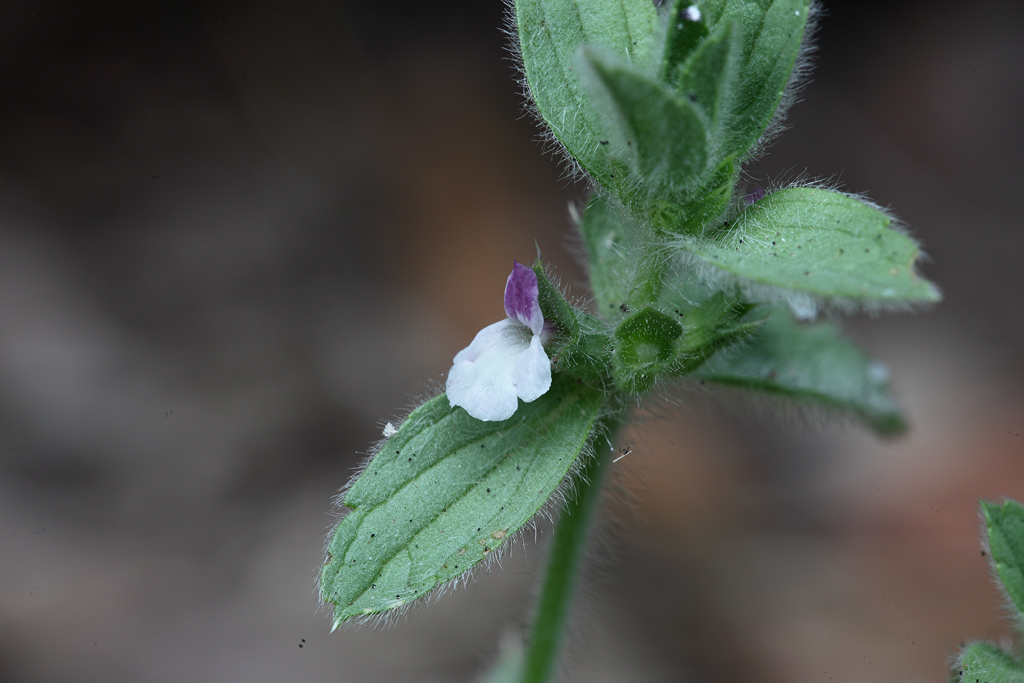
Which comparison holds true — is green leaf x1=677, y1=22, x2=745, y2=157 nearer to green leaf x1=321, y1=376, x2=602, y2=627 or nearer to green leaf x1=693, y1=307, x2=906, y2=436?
green leaf x1=321, y1=376, x2=602, y2=627

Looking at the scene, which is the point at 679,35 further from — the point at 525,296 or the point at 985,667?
the point at 985,667

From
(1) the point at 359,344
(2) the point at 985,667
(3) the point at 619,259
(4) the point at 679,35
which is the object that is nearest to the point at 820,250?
(4) the point at 679,35

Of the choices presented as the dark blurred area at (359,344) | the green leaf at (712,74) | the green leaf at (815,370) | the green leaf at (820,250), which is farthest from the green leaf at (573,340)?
the dark blurred area at (359,344)

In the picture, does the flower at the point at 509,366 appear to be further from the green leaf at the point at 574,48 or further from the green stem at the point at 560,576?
the green stem at the point at 560,576

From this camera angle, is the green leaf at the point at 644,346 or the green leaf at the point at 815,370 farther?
the green leaf at the point at 815,370

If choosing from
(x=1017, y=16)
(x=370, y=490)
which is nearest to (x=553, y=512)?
(x=370, y=490)

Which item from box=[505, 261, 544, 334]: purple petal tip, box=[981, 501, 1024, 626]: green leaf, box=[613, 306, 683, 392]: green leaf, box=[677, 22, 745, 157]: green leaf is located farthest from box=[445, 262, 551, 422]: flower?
box=[981, 501, 1024, 626]: green leaf
